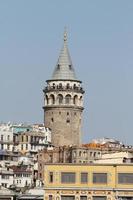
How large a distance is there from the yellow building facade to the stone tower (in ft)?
336

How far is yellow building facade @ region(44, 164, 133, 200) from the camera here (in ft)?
165

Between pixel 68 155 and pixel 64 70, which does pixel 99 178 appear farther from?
pixel 64 70

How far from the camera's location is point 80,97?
521 ft

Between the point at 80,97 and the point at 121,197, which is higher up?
the point at 80,97

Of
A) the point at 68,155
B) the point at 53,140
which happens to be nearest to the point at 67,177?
the point at 68,155

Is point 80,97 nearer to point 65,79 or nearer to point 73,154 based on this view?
point 65,79

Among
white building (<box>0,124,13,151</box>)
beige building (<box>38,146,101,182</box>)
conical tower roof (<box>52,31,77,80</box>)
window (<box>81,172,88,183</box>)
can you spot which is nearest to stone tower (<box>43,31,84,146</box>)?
conical tower roof (<box>52,31,77,80</box>)

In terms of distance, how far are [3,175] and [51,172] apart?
8231cm

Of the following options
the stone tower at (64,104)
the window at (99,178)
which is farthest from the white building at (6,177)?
the window at (99,178)

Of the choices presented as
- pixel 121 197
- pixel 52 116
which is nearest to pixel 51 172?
pixel 121 197

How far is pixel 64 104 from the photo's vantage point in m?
156

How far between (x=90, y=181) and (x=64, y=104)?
105171 millimetres

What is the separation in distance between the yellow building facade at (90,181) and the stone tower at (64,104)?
10228cm

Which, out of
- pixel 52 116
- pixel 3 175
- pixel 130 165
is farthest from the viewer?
pixel 52 116
